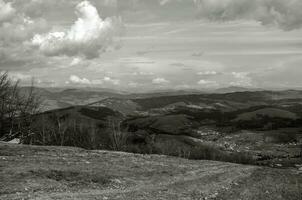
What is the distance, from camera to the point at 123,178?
34.2 meters

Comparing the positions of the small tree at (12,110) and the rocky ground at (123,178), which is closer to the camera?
the rocky ground at (123,178)

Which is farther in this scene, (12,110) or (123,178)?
(12,110)

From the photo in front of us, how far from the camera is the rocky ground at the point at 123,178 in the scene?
2770cm

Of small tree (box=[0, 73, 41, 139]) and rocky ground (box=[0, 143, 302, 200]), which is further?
small tree (box=[0, 73, 41, 139])

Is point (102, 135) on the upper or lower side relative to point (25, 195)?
lower

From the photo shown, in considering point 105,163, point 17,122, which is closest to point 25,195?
point 105,163

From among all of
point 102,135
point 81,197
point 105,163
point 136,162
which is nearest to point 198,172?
point 136,162

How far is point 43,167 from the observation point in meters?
33.1

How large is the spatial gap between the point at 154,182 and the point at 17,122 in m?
44.4

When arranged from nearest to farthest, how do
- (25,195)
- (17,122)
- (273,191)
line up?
(25,195)
(273,191)
(17,122)

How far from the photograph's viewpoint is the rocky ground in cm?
2770

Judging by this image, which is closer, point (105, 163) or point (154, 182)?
point (154, 182)

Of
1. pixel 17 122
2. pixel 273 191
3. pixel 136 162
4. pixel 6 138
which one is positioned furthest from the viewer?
pixel 17 122

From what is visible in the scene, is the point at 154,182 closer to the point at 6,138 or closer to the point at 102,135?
the point at 6,138
